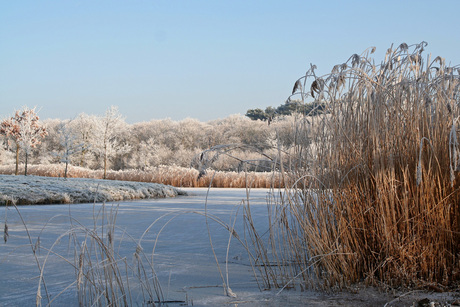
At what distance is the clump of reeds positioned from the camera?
5.67 feet

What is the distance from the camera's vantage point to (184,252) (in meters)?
2.52

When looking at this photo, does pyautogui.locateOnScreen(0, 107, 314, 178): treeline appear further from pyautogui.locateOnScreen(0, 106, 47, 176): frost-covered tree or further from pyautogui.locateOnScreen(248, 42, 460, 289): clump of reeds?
pyautogui.locateOnScreen(248, 42, 460, 289): clump of reeds

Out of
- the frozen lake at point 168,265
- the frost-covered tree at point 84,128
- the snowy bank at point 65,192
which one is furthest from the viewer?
the frost-covered tree at point 84,128

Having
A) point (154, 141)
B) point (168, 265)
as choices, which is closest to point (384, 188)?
point (168, 265)

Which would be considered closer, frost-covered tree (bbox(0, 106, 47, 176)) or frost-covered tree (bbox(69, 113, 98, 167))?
frost-covered tree (bbox(0, 106, 47, 176))

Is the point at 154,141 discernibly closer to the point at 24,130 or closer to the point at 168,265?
the point at 24,130

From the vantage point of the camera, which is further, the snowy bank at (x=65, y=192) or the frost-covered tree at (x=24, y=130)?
the frost-covered tree at (x=24, y=130)

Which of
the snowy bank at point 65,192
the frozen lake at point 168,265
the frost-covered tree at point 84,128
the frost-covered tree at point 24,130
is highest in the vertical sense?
the frost-covered tree at point 84,128

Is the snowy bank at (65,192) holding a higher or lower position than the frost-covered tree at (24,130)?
lower

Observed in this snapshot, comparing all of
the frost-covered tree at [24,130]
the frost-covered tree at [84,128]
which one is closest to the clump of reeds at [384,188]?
the frost-covered tree at [24,130]

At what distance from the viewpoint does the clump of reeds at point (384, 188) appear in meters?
1.73

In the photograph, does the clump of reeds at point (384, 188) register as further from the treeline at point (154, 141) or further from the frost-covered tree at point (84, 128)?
the frost-covered tree at point (84, 128)

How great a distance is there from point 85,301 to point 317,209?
1.12 m

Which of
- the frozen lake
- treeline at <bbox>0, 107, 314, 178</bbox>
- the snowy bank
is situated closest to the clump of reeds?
the frozen lake
